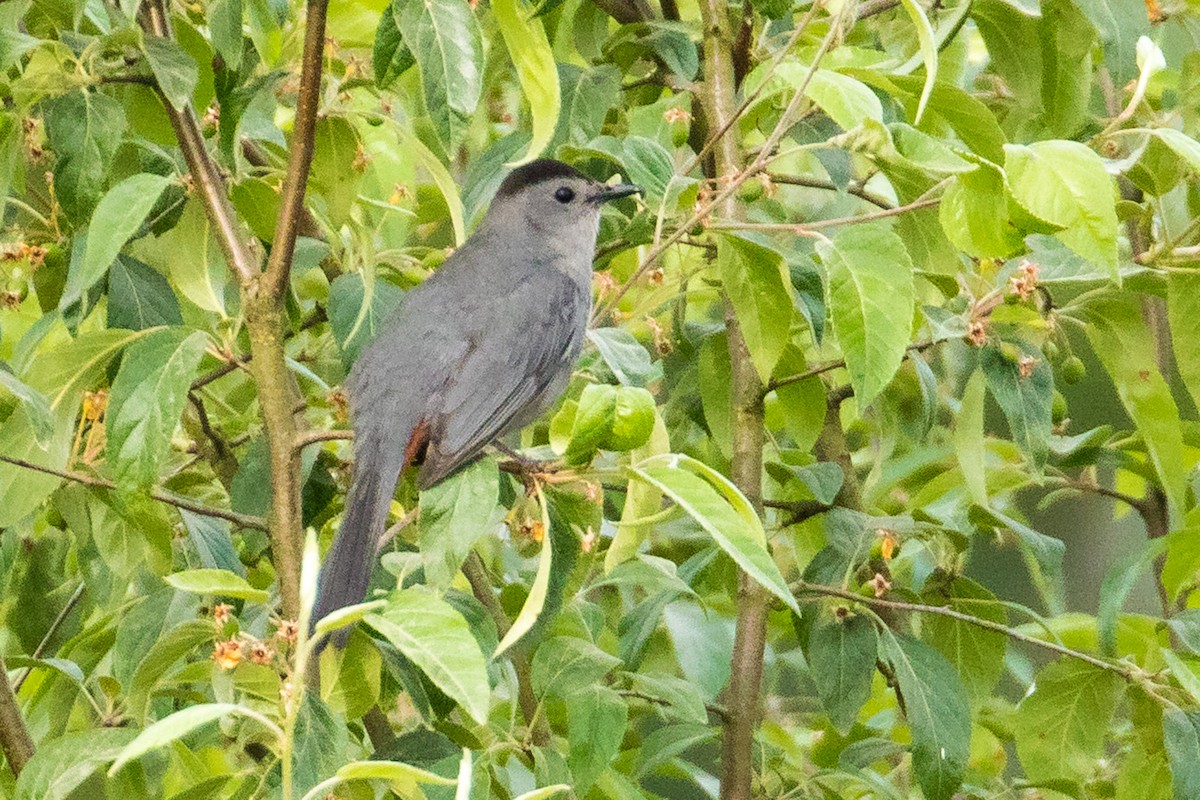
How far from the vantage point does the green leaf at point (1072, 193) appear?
1.66 meters

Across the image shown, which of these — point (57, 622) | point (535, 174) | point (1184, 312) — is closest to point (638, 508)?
point (1184, 312)

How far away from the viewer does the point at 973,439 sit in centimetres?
239

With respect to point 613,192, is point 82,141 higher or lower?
higher

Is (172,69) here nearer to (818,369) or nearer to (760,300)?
(760,300)

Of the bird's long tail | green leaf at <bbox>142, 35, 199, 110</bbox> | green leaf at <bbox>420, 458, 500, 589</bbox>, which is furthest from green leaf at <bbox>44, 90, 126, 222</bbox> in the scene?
green leaf at <bbox>420, 458, 500, 589</bbox>

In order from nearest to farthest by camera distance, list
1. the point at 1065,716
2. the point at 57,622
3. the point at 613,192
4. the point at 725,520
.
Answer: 1. the point at 725,520
2. the point at 1065,716
3. the point at 57,622
4. the point at 613,192

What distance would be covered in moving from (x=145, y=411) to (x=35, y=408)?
13 cm

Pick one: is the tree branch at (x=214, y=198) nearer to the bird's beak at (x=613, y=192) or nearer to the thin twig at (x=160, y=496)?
the thin twig at (x=160, y=496)

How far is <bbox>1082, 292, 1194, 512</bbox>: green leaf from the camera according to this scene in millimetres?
2383

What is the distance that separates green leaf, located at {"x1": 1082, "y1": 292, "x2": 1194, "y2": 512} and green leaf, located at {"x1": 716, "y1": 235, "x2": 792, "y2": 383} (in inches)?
21.6

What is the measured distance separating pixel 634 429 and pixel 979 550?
8.75ft

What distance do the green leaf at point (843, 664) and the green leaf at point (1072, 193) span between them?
3.25 ft

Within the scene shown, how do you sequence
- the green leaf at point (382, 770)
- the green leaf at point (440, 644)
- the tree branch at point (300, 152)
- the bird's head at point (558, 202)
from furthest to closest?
the bird's head at point (558, 202), the tree branch at point (300, 152), the green leaf at point (440, 644), the green leaf at point (382, 770)

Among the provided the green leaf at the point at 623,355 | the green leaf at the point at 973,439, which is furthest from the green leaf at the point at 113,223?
the green leaf at the point at 973,439
